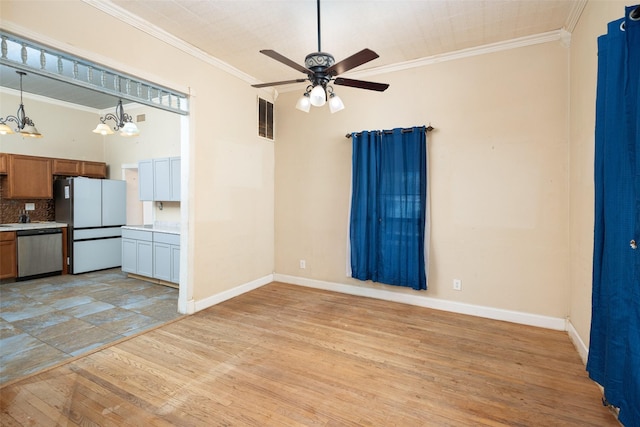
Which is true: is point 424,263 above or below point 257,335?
above

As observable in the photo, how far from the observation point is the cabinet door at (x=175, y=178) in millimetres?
4680

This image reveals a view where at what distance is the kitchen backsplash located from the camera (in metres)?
5.16

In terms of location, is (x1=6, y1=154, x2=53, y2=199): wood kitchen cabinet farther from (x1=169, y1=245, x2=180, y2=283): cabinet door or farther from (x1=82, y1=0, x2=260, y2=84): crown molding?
(x1=82, y1=0, x2=260, y2=84): crown molding

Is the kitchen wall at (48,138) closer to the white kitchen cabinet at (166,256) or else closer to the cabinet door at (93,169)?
the cabinet door at (93,169)

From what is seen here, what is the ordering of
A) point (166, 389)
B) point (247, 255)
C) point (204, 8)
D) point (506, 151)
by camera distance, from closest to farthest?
1. point (166, 389)
2. point (204, 8)
3. point (506, 151)
4. point (247, 255)

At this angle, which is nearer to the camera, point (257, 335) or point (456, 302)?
point (257, 335)

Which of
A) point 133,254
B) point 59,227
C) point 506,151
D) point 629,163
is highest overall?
point 506,151

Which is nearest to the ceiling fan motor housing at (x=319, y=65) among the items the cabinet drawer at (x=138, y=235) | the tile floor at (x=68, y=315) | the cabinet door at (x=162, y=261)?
the tile floor at (x=68, y=315)

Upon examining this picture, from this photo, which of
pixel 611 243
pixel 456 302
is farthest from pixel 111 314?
pixel 611 243

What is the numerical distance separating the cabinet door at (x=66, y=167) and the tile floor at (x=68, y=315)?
6.35ft

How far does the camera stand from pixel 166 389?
2129 millimetres

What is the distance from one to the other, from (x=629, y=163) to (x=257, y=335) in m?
3.05

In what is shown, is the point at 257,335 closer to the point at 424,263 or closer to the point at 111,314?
the point at 111,314

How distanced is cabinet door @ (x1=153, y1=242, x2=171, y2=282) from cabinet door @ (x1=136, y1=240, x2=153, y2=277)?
0.33 ft
